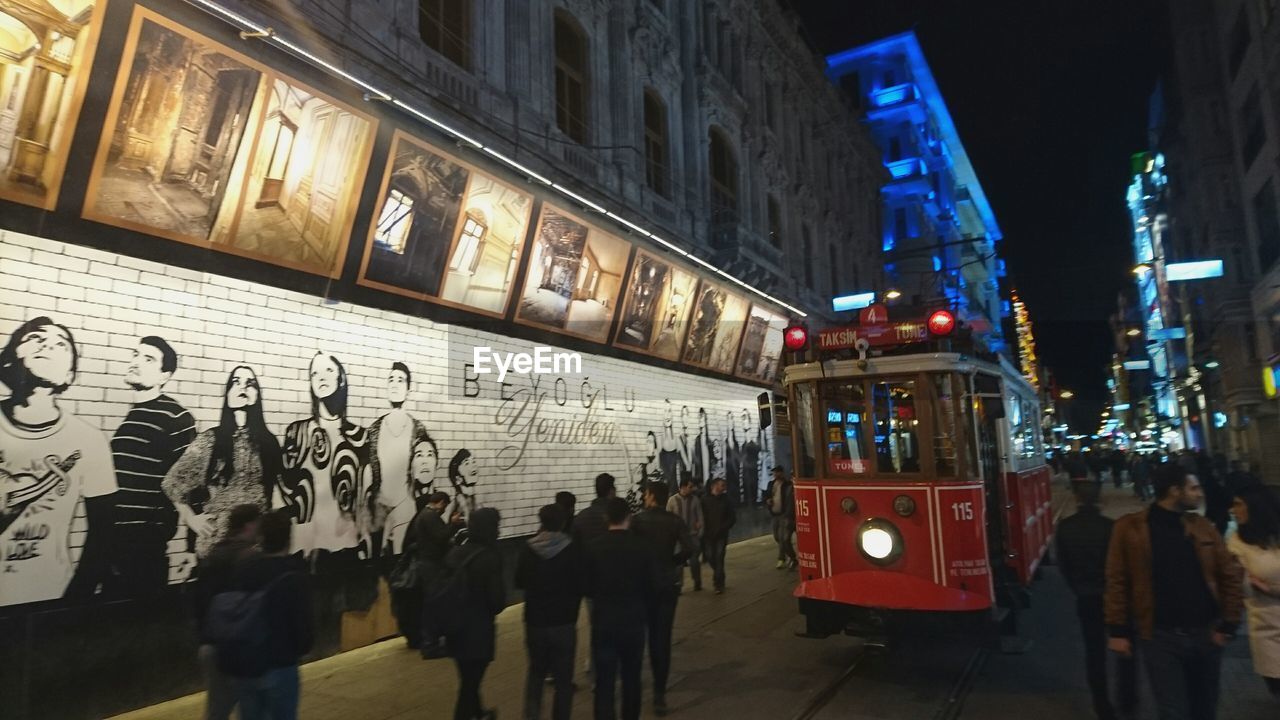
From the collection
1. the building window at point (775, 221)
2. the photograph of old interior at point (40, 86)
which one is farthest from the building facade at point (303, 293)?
the building window at point (775, 221)

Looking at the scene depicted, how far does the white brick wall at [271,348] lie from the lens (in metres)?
6.17

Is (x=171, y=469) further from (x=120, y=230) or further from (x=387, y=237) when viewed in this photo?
(x=387, y=237)

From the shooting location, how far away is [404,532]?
30.1 feet

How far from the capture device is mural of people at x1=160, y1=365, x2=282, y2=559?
686cm

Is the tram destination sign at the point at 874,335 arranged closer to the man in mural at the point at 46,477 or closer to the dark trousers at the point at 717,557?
the dark trousers at the point at 717,557

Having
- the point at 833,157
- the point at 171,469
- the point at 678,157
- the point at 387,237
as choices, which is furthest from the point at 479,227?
the point at 833,157

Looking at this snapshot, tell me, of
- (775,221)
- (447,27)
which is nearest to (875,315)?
(447,27)

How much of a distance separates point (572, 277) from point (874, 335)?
6.37 metres

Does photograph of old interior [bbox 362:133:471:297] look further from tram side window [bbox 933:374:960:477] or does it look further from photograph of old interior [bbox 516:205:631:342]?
tram side window [bbox 933:374:960:477]

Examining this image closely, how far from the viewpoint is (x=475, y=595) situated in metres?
4.88

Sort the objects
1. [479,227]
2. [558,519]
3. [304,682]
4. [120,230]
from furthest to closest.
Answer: [479,227] → [304,682] → [120,230] → [558,519]

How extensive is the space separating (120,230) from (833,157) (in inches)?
1038

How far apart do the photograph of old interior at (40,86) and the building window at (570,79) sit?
803cm

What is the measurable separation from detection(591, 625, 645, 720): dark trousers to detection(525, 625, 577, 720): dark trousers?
192 mm
